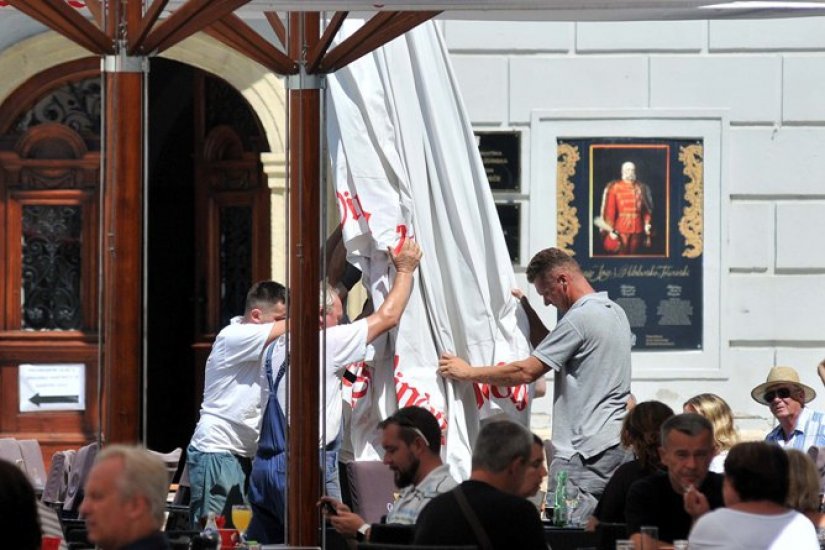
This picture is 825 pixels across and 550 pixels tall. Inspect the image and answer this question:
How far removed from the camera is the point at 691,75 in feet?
41.2

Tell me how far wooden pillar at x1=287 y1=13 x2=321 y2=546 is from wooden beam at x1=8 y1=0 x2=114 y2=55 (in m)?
1.12

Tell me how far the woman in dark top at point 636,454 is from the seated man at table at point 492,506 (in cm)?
131

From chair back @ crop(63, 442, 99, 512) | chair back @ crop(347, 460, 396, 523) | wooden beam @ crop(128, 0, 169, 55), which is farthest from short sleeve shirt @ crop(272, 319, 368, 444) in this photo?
wooden beam @ crop(128, 0, 169, 55)

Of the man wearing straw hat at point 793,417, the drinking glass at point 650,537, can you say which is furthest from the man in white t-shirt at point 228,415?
the drinking glass at point 650,537

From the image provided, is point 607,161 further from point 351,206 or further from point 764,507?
point 764,507

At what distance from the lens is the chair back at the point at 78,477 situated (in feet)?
33.9

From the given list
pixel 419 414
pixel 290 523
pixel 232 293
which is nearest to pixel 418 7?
pixel 419 414

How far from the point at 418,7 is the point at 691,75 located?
5230mm

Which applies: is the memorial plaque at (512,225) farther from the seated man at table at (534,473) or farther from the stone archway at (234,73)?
the seated man at table at (534,473)

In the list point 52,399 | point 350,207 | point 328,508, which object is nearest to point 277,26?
point 350,207

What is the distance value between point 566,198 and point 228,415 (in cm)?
353

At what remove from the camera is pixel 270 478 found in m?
9.03

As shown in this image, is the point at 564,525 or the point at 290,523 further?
the point at 564,525

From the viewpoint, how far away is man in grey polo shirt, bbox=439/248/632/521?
927 centimetres
